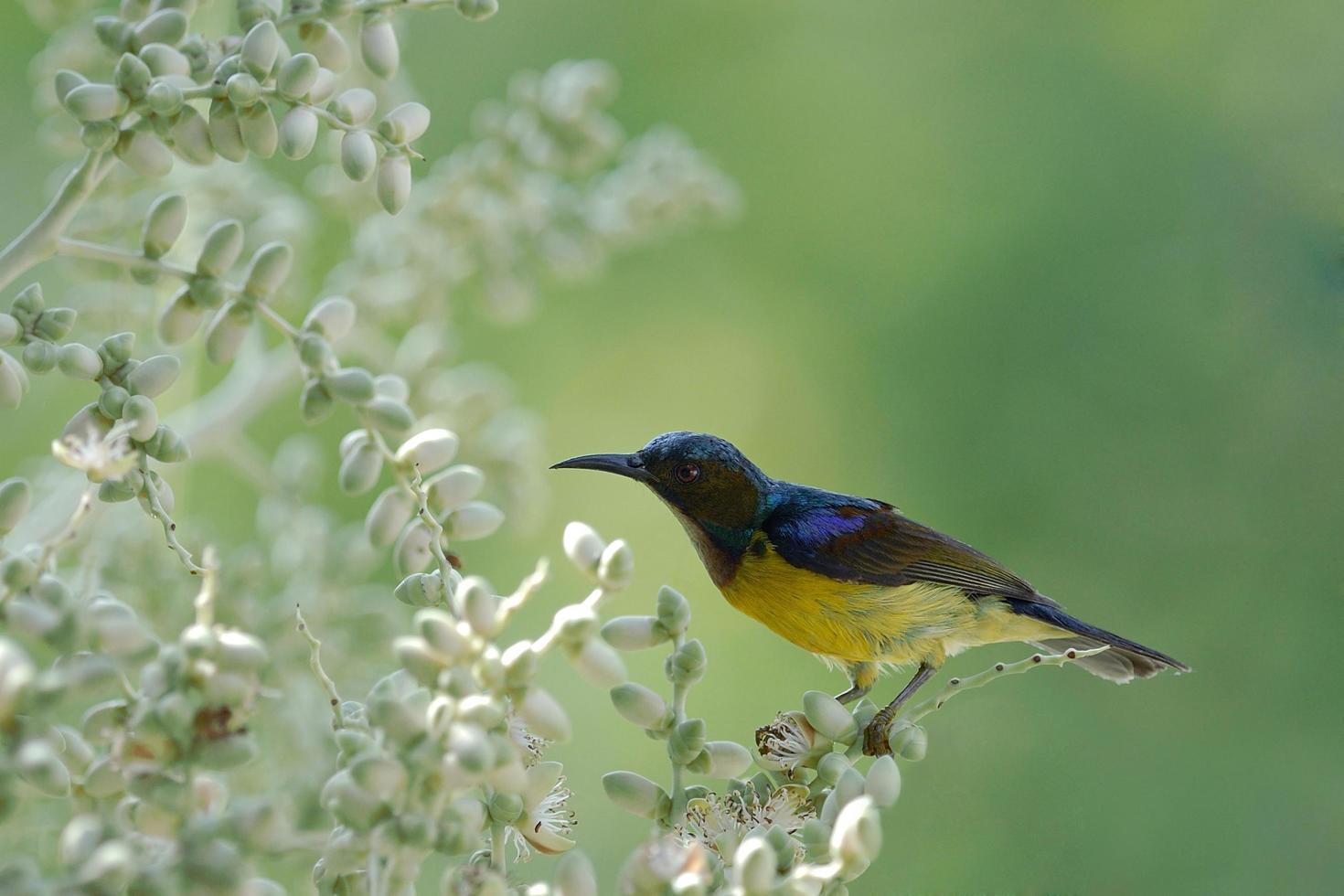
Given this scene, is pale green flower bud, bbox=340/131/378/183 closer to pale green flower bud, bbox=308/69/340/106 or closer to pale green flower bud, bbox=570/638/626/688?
pale green flower bud, bbox=308/69/340/106

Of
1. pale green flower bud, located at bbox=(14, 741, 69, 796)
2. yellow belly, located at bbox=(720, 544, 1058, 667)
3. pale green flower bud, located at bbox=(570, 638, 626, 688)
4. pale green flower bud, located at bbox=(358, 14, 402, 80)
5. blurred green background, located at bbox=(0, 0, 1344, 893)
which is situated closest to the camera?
pale green flower bud, located at bbox=(14, 741, 69, 796)

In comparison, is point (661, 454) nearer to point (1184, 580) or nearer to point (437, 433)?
point (437, 433)

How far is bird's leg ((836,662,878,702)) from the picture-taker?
1594 mm

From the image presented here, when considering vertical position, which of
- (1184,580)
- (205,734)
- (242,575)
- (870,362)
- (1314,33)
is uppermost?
(1314,33)

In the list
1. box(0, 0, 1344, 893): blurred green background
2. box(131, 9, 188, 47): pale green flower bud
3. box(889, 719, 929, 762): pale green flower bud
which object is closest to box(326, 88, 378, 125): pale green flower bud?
box(131, 9, 188, 47): pale green flower bud

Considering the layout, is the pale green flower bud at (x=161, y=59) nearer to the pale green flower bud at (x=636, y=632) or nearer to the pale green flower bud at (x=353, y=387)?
the pale green flower bud at (x=353, y=387)

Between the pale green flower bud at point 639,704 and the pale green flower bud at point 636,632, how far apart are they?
0.02m

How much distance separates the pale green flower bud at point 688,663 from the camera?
66 cm

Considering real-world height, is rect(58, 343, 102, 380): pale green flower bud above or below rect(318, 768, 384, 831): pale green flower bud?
above

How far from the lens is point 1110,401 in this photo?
3.09m

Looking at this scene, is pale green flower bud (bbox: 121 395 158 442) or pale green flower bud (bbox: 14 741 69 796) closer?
pale green flower bud (bbox: 14 741 69 796)

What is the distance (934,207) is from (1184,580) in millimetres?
1146

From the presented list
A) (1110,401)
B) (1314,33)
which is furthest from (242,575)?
(1314,33)

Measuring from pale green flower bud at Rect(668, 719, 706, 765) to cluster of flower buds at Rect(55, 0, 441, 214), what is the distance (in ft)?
1.26
